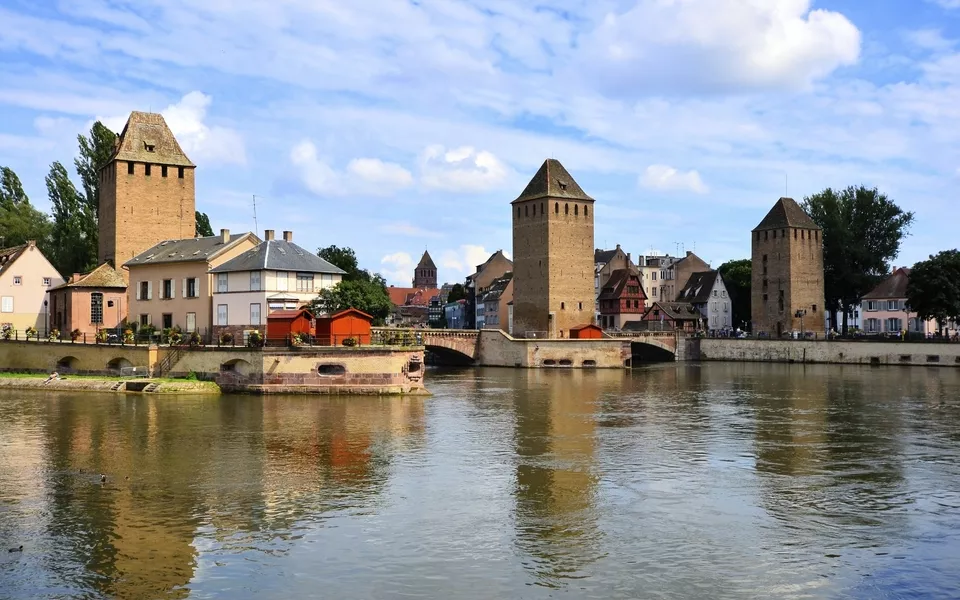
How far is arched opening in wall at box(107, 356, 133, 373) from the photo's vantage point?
45.4 m

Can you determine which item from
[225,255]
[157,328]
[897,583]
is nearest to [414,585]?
[897,583]

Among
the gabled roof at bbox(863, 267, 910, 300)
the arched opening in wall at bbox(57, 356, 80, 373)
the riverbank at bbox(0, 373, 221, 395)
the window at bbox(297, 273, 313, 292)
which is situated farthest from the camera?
the gabled roof at bbox(863, 267, 910, 300)

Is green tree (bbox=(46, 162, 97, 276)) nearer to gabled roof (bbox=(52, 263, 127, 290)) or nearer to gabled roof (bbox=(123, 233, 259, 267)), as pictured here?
gabled roof (bbox=(52, 263, 127, 290))

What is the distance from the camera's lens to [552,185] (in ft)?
255

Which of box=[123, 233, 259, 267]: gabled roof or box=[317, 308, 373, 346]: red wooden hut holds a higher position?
box=[123, 233, 259, 267]: gabled roof

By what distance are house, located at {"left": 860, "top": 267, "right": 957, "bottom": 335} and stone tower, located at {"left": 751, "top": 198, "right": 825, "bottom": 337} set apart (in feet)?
15.4

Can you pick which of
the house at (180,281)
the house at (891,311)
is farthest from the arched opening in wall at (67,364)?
the house at (891,311)

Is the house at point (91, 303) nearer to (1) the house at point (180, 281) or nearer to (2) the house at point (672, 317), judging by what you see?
(1) the house at point (180, 281)

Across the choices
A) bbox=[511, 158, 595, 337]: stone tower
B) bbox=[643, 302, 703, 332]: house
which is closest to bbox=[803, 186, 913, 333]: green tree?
bbox=[643, 302, 703, 332]: house

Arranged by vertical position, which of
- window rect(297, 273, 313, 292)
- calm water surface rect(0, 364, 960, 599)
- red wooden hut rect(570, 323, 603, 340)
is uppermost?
window rect(297, 273, 313, 292)

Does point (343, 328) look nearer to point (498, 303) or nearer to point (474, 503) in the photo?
point (474, 503)

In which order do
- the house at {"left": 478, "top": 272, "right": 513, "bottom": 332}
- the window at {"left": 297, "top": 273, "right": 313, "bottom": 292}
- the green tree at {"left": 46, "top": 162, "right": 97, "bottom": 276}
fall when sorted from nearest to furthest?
the window at {"left": 297, "top": 273, "right": 313, "bottom": 292} → the green tree at {"left": 46, "top": 162, "right": 97, "bottom": 276} → the house at {"left": 478, "top": 272, "right": 513, "bottom": 332}

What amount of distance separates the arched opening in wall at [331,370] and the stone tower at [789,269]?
190 ft

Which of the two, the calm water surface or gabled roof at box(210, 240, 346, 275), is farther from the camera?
gabled roof at box(210, 240, 346, 275)
